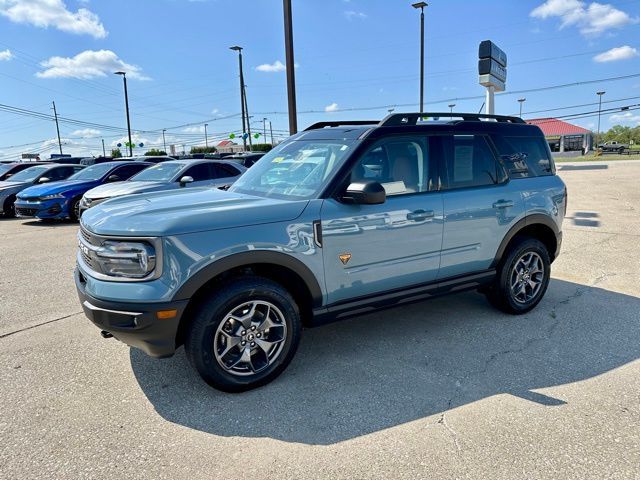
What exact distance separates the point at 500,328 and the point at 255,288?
248 cm

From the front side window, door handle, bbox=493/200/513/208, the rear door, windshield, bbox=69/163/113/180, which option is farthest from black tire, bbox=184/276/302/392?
windshield, bbox=69/163/113/180

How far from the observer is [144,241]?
9.09 feet

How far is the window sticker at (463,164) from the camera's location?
13.1 ft

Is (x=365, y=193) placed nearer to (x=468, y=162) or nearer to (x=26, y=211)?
(x=468, y=162)

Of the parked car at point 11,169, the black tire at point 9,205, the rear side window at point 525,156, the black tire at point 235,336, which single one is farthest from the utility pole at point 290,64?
the parked car at point 11,169

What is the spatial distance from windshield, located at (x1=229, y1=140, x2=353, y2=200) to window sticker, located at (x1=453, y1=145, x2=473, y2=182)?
106cm

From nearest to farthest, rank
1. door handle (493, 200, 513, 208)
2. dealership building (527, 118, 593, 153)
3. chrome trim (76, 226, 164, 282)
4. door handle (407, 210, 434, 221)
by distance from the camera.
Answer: chrome trim (76, 226, 164, 282)
door handle (407, 210, 434, 221)
door handle (493, 200, 513, 208)
dealership building (527, 118, 593, 153)

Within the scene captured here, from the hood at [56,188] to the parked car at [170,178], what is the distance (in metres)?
1.53

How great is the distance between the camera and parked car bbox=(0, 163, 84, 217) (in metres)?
12.6

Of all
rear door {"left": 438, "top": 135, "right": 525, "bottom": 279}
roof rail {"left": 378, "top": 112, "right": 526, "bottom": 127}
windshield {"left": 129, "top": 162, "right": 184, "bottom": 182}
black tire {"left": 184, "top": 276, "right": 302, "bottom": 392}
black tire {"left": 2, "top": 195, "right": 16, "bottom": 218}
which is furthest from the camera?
black tire {"left": 2, "top": 195, "right": 16, "bottom": 218}

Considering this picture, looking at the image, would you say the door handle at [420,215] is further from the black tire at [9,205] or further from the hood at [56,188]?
the black tire at [9,205]

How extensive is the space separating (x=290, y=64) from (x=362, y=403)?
8420 millimetres

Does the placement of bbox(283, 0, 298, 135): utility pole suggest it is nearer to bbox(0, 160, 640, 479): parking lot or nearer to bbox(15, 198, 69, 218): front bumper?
bbox(15, 198, 69, 218): front bumper

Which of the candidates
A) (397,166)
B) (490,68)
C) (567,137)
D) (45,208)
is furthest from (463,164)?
(567,137)
